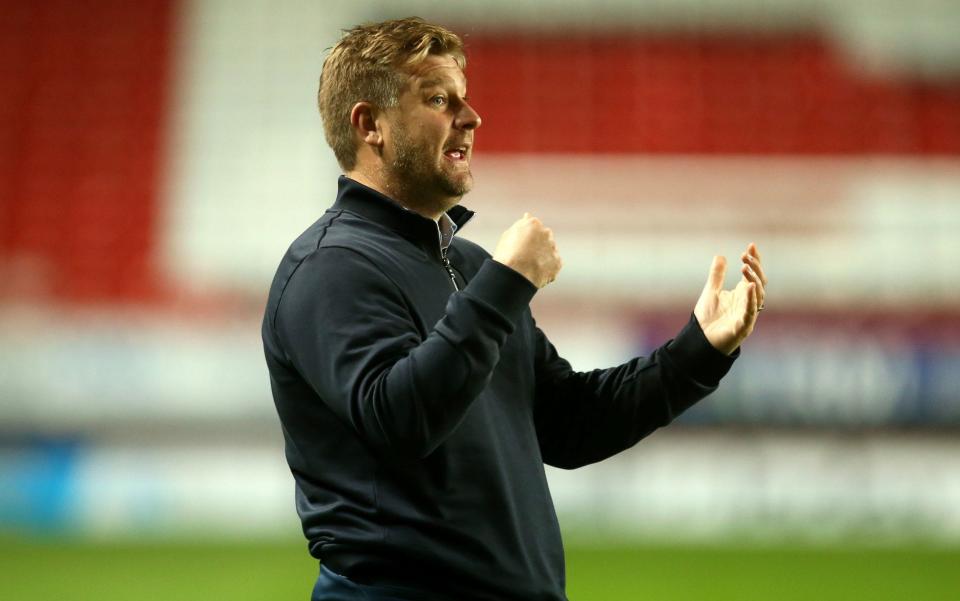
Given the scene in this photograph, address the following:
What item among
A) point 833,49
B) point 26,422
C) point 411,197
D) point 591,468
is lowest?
point 411,197

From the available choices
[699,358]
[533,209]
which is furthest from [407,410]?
[533,209]

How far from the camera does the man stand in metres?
1.44

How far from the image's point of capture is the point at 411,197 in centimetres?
175

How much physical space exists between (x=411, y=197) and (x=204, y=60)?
698 cm

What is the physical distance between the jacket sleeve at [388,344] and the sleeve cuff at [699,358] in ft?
1.30

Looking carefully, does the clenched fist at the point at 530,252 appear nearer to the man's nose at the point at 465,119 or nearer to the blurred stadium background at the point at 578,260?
the man's nose at the point at 465,119

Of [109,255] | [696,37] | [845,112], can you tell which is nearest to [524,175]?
[696,37]

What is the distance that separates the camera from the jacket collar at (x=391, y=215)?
1687mm

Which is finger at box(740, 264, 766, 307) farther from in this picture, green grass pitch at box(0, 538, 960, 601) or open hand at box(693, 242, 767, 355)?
green grass pitch at box(0, 538, 960, 601)

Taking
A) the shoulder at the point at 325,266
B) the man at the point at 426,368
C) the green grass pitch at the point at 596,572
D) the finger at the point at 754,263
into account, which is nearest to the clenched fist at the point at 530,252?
the man at the point at 426,368

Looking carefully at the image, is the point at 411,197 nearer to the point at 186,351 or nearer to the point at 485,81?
the point at 186,351

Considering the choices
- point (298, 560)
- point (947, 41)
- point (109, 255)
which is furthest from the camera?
point (947, 41)

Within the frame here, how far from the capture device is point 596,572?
16.3 ft

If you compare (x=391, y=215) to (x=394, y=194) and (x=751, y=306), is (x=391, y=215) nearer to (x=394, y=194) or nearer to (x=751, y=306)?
(x=394, y=194)
